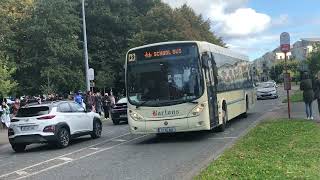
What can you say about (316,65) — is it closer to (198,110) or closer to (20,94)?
(20,94)

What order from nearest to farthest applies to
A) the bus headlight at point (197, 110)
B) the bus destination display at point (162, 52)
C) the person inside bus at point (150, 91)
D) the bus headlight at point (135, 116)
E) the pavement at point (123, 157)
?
the pavement at point (123, 157)
the bus headlight at point (197, 110)
the person inside bus at point (150, 91)
the bus headlight at point (135, 116)
the bus destination display at point (162, 52)

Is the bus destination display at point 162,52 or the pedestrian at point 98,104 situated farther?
the pedestrian at point 98,104

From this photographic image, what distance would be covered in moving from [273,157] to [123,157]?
440 cm

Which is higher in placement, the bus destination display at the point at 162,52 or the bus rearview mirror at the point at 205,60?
the bus destination display at the point at 162,52

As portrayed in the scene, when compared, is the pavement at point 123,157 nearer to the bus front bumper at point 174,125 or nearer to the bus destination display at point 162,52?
the bus front bumper at point 174,125

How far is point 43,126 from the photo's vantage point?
18.6 metres

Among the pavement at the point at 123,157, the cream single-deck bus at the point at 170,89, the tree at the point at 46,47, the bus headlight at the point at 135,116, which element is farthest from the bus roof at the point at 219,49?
the tree at the point at 46,47

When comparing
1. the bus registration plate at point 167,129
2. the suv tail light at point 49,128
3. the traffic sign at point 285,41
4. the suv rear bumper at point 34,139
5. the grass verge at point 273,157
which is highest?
the traffic sign at point 285,41

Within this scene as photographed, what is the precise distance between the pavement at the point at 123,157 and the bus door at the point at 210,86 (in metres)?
0.72

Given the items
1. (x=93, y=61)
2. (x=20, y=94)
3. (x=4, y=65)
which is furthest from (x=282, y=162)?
(x=93, y=61)

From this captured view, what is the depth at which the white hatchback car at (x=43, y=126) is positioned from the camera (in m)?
18.6

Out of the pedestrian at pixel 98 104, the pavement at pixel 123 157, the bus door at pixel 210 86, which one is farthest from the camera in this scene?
the pedestrian at pixel 98 104

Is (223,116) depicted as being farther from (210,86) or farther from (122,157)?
(122,157)

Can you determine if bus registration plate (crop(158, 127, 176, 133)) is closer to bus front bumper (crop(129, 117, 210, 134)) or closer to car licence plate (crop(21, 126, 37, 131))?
bus front bumper (crop(129, 117, 210, 134))
